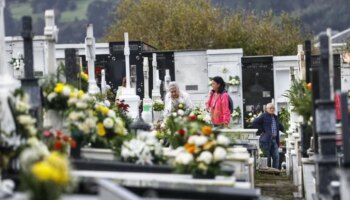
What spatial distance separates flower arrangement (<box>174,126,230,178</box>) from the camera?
12844 millimetres

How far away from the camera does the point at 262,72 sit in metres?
47.7

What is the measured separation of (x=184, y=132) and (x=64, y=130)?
4.15 feet

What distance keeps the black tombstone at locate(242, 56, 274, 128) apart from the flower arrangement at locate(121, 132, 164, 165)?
32.2m

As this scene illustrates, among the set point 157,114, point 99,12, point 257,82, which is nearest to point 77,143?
point 157,114

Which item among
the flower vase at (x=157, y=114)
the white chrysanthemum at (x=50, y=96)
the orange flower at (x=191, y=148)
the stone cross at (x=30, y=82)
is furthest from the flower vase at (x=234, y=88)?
the orange flower at (x=191, y=148)

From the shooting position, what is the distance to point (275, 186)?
21.2m

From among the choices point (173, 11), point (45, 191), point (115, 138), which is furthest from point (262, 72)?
point (45, 191)

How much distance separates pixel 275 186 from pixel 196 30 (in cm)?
4739

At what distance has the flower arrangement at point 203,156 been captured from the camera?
12844 mm

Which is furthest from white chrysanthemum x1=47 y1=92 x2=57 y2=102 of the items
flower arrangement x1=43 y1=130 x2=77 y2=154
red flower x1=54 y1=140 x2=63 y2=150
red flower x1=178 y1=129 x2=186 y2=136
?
red flower x1=54 y1=140 x2=63 y2=150

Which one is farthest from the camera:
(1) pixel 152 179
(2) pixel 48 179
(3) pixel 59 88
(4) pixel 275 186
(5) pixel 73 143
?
(4) pixel 275 186

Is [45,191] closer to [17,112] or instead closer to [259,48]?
[17,112]

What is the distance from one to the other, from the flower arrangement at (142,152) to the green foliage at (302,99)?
340cm

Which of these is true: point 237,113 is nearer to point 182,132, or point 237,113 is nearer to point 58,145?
point 182,132
